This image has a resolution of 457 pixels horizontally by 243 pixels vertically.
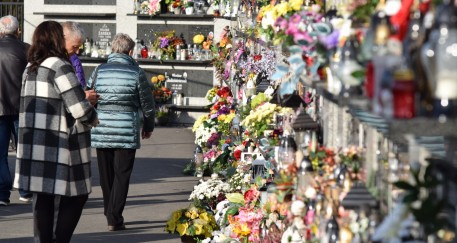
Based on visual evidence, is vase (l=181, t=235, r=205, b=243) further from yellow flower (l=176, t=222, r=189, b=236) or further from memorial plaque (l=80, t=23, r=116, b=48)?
memorial plaque (l=80, t=23, r=116, b=48)

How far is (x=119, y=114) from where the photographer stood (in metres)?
10.0

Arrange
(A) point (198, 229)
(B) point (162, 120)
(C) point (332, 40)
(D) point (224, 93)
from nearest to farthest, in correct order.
Answer: (C) point (332, 40) < (A) point (198, 229) < (D) point (224, 93) < (B) point (162, 120)

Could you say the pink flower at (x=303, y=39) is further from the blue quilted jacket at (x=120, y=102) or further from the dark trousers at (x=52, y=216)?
the blue quilted jacket at (x=120, y=102)

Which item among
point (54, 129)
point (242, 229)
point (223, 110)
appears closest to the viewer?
point (54, 129)

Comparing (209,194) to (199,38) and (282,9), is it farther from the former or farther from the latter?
(199,38)

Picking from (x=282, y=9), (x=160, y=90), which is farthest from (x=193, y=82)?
(x=282, y=9)

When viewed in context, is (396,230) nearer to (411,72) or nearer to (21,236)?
(411,72)

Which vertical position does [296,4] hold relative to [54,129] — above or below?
above

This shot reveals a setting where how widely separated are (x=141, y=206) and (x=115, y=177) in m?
1.86

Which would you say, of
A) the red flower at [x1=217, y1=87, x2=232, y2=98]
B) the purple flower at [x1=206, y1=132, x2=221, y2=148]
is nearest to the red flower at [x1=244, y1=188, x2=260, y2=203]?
the purple flower at [x1=206, y1=132, x2=221, y2=148]

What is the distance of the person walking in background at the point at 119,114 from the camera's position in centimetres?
996

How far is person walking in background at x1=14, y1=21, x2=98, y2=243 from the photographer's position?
7.18m

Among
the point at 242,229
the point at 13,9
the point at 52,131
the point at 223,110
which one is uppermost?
the point at 13,9

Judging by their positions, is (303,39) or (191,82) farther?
(191,82)
